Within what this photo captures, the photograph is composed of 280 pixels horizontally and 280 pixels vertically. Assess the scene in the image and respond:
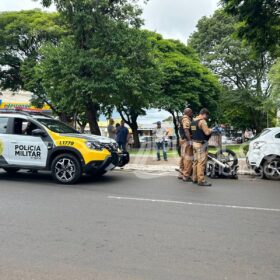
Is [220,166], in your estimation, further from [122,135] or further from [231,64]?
[231,64]

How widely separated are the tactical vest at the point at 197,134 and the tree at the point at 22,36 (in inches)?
820

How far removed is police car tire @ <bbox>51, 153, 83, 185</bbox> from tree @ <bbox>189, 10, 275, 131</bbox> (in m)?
28.6

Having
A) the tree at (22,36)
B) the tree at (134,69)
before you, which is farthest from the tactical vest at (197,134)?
the tree at (22,36)

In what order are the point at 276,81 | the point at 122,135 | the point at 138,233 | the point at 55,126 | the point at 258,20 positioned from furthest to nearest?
the point at 276,81 < the point at 122,135 < the point at 258,20 < the point at 55,126 < the point at 138,233

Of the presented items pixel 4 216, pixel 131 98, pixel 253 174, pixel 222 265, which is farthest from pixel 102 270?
pixel 131 98

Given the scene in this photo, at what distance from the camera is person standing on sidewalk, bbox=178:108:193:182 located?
9.73 meters

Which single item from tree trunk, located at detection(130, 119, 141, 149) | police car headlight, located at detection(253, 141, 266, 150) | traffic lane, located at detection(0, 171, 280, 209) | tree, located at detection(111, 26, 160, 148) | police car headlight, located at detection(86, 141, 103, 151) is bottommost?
traffic lane, located at detection(0, 171, 280, 209)

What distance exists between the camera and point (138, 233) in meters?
4.94

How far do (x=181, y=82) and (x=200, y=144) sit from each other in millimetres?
21621

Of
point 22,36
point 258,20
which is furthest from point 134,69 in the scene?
point 22,36

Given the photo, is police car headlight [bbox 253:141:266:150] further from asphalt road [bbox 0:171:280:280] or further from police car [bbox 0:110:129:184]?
police car [bbox 0:110:129:184]

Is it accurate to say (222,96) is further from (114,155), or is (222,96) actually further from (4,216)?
(4,216)

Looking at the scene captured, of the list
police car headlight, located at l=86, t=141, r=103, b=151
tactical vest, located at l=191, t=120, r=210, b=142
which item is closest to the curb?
tactical vest, located at l=191, t=120, r=210, b=142

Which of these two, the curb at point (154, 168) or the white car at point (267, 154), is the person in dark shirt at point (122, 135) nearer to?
the curb at point (154, 168)
